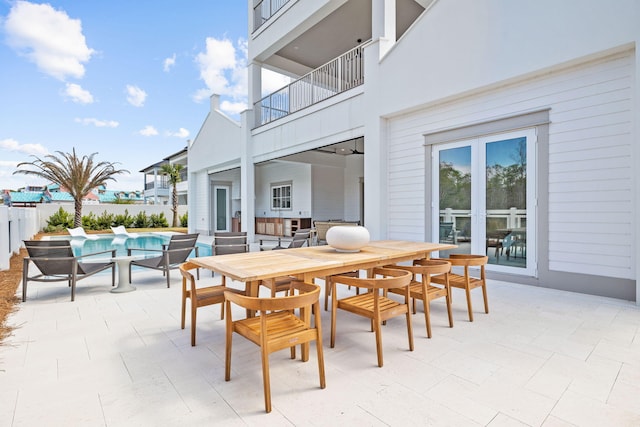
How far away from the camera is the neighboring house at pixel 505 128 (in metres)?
3.64

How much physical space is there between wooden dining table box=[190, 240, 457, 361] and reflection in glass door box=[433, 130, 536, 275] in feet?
7.09

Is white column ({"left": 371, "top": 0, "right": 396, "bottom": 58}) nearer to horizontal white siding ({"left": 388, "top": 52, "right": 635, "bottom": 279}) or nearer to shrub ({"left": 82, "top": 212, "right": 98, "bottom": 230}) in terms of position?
horizontal white siding ({"left": 388, "top": 52, "right": 635, "bottom": 279})

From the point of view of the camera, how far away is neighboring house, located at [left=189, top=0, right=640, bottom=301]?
11.9 ft

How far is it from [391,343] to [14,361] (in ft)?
8.97

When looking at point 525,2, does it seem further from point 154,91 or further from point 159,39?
point 154,91

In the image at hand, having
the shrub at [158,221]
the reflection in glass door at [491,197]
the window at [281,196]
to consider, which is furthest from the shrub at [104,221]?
the reflection in glass door at [491,197]

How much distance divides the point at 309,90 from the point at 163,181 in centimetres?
2073

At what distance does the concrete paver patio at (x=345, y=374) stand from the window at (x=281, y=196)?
974 cm

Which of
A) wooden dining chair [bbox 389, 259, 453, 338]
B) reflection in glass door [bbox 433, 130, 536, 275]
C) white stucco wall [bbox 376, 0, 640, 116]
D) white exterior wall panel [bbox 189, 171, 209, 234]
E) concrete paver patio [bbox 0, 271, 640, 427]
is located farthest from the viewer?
white exterior wall panel [bbox 189, 171, 209, 234]

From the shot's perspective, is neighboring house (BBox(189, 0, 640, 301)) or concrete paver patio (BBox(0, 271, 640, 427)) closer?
concrete paver patio (BBox(0, 271, 640, 427))

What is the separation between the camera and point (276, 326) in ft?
6.41

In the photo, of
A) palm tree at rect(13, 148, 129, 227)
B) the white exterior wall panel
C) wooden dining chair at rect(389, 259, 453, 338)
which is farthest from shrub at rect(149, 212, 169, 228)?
wooden dining chair at rect(389, 259, 453, 338)

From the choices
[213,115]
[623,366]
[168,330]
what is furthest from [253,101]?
[623,366]

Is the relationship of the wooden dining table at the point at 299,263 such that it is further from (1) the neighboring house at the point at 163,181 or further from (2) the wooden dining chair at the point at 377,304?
(1) the neighboring house at the point at 163,181
